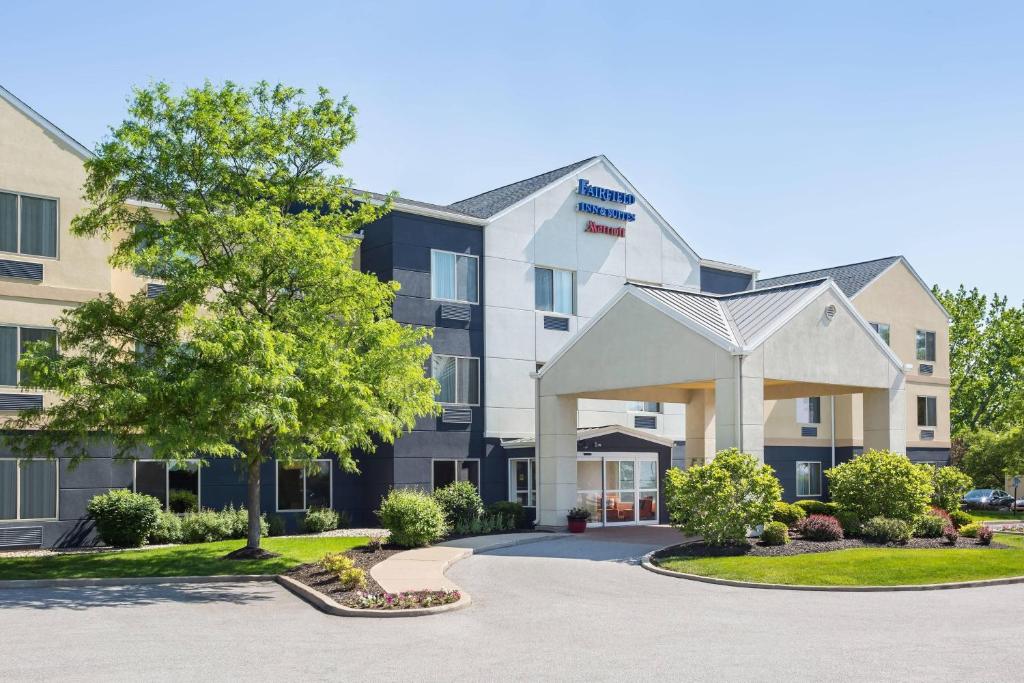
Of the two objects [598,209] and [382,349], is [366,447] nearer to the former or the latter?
[382,349]

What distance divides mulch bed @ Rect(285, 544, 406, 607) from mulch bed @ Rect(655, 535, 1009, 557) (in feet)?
20.6

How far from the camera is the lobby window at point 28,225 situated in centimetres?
2522

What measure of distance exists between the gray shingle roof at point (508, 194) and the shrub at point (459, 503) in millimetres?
9134

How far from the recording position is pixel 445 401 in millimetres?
32250

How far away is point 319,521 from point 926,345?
95.2 feet

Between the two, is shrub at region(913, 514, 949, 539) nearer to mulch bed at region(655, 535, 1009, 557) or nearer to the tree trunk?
mulch bed at region(655, 535, 1009, 557)

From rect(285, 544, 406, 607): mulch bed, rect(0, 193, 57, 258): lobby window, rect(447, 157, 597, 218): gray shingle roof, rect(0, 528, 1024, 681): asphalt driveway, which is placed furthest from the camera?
rect(447, 157, 597, 218): gray shingle roof

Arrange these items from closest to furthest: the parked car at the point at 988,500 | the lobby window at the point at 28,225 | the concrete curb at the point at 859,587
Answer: the concrete curb at the point at 859,587 < the lobby window at the point at 28,225 < the parked car at the point at 988,500

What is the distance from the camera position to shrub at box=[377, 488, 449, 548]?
24.1 m

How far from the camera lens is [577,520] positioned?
29.2 m

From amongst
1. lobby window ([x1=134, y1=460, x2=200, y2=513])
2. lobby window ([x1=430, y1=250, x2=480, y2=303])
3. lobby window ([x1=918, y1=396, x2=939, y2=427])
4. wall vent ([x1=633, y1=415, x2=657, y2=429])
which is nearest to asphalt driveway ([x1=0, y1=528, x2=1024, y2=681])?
lobby window ([x1=134, y1=460, x2=200, y2=513])

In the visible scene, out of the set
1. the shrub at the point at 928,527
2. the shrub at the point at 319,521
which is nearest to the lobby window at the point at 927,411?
the shrub at the point at 928,527

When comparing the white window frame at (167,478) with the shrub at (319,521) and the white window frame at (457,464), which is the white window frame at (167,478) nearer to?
the shrub at (319,521)

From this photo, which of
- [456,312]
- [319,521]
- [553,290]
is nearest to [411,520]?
[319,521]
